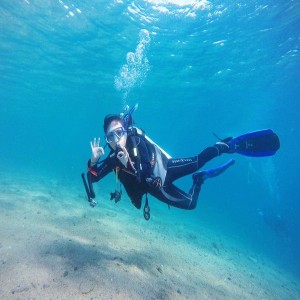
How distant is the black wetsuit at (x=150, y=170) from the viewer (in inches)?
209

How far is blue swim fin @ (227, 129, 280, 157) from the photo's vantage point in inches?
264

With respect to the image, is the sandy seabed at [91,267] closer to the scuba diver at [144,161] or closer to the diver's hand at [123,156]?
the scuba diver at [144,161]

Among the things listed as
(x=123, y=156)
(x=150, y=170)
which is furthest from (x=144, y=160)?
(x=123, y=156)

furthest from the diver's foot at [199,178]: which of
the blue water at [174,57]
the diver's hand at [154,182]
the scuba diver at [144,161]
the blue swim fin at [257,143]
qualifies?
the blue water at [174,57]

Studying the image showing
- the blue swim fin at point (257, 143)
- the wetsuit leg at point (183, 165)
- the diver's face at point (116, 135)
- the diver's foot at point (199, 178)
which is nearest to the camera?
the diver's face at point (116, 135)

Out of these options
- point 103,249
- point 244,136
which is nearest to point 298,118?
point 244,136

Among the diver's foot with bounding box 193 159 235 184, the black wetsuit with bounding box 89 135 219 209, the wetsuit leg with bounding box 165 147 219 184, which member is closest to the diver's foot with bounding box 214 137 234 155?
the black wetsuit with bounding box 89 135 219 209

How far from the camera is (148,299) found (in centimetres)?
490

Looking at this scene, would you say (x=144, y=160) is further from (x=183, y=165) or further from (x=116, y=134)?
(x=183, y=165)

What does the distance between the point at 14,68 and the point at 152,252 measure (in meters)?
31.3

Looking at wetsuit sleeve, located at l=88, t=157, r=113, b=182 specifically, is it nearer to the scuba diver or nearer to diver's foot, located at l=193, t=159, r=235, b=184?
the scuba diver

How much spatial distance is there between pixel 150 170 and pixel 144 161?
0.74 feet

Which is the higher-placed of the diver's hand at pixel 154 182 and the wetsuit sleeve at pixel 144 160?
the wetsuit sleeve at pixel 144 160

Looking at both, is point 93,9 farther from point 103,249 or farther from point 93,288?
point 93,288
